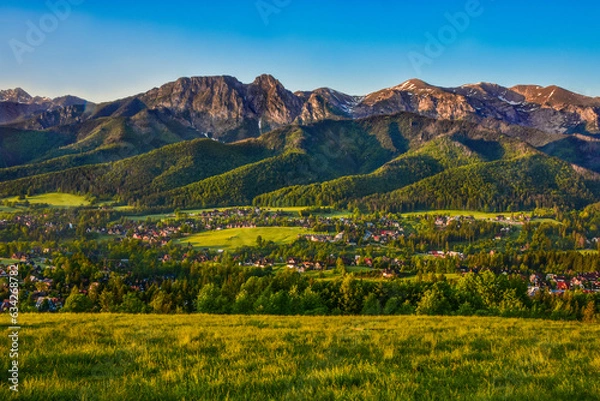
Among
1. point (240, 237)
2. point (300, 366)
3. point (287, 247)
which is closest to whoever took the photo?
point (300, 366)

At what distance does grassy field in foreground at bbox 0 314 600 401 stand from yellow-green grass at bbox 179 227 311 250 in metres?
114

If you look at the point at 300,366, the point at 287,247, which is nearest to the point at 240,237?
the point at 287,247

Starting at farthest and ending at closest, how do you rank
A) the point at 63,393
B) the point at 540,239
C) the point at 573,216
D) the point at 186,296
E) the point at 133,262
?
the point at 573,216 → the point at 540,239 → the point at 133,262 → the point at 186,296 → the point at 63,393

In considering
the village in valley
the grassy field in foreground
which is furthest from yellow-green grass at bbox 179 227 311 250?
the grassy field in foreground

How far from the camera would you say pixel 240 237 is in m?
137

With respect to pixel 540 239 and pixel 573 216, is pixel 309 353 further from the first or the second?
pixel 573 216

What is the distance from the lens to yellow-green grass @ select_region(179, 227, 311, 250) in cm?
12781

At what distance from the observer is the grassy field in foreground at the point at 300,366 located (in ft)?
22.1

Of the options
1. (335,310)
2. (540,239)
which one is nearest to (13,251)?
(335,310)

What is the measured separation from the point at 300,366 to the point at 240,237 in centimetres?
13039

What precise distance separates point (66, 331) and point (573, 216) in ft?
753

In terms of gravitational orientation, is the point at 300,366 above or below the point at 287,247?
above

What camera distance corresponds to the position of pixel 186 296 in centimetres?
5238

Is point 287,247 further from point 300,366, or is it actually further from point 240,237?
point 300,366
